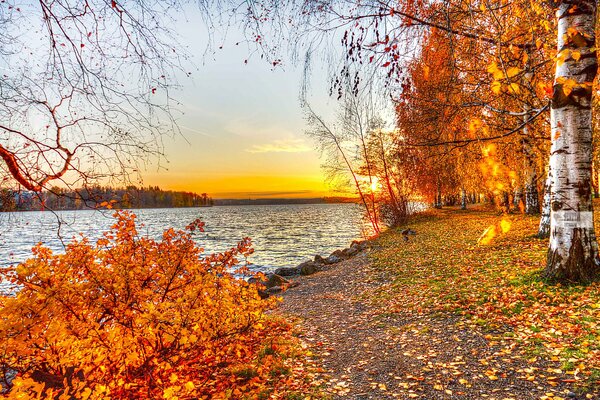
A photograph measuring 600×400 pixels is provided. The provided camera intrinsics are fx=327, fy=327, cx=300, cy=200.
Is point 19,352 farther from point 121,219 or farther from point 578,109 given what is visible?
point 578,109

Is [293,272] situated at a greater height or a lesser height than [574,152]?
lesser

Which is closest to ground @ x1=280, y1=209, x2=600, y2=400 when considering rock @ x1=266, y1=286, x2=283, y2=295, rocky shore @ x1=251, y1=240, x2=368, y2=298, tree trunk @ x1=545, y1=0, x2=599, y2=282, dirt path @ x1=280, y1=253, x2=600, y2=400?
dirt path @ x1=280, y1=253, x2=600, y2=400

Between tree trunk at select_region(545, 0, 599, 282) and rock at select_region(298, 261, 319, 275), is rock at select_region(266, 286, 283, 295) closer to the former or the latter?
rock at select_region(298, 261, 319, 275)

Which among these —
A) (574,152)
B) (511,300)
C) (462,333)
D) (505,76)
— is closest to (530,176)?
(574,152)

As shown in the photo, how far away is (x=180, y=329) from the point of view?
5.45 metres

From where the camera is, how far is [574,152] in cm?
629

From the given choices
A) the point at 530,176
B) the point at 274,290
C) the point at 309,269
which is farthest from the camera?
the point at 530,176

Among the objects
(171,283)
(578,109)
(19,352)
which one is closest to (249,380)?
Answer: (171,283)

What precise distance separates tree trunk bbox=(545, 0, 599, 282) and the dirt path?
2609mm

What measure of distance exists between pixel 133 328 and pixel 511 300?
739 cm

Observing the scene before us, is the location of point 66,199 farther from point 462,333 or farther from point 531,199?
point 531,199

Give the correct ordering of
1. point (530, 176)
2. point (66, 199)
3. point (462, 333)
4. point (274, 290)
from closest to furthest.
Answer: point (66, 199)
point (462, 333)
point (274, 290)
point (530, 176)

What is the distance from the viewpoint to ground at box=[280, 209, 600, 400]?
471cm

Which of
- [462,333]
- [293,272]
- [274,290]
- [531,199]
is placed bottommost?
[293,272]
